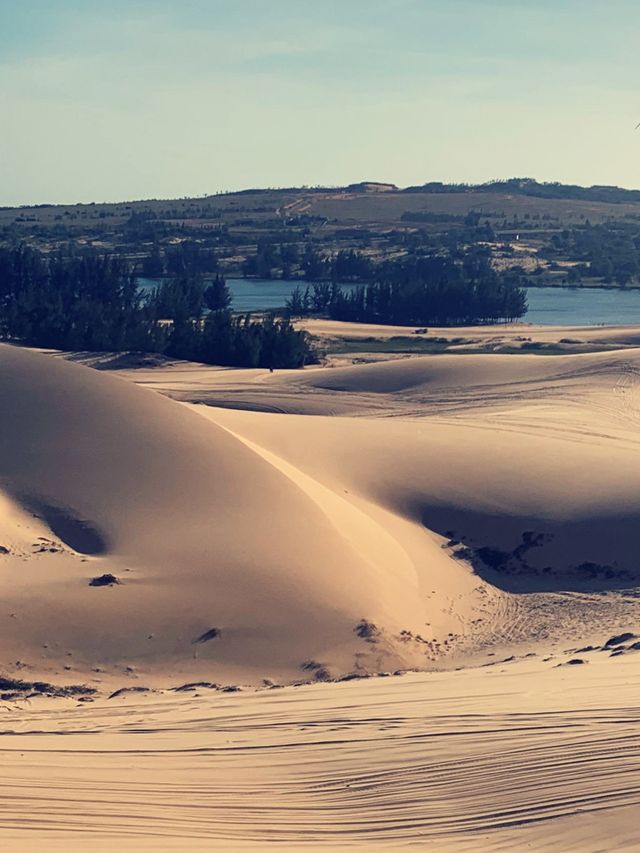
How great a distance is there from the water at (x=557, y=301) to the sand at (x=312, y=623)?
38.0 meters

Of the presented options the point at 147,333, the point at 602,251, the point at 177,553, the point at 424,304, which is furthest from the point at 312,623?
the point at 602,251

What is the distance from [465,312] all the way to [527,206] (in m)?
116

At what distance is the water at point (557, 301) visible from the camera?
6938cm

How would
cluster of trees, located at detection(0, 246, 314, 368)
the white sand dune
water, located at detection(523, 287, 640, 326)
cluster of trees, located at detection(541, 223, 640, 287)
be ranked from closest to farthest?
the white sand dune → cluster of trees, located at detection(0, 246, 314, 368) → water, located at detection(523, 287, 640, 326) → cluster of trees, located at detection(541, 223, 640, 287)

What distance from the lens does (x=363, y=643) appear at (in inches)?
634

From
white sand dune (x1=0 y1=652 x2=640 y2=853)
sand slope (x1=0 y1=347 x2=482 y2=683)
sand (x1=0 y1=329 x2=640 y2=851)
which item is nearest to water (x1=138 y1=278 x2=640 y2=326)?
sand (x1=0 y1=329 x2=640 y2=851)

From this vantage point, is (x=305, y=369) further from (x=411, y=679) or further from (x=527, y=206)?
(x=527, y=206)

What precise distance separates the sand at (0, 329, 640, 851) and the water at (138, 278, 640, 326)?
38.0 m

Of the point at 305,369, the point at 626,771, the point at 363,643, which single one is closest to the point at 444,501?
the point at 363,643

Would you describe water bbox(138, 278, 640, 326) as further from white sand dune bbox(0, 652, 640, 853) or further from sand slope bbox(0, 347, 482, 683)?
white sand dune bbox(0, 652, 640, 853)

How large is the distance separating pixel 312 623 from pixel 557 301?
66.0 m

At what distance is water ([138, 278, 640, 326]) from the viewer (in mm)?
69381

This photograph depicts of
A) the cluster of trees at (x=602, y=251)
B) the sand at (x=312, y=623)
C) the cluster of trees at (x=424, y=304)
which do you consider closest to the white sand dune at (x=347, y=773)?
the sand at (x=312, y=623)

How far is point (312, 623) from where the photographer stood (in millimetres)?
16422
